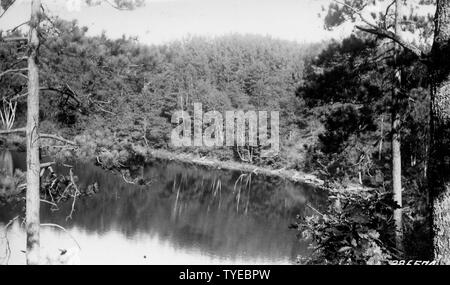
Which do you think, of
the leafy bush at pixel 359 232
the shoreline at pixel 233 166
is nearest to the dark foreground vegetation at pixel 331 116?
the leafy bush at pixel 359 232

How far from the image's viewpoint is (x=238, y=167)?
109 ft

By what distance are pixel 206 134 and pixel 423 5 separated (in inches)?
1131

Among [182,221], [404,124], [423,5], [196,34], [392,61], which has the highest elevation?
[196,34]

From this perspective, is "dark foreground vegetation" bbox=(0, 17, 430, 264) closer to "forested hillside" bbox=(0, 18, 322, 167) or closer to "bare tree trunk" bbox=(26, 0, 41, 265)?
"forested hillside" bbox=(0, 18, 322, 167)

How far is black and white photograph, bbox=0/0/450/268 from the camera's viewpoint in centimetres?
352

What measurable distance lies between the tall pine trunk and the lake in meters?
4.88

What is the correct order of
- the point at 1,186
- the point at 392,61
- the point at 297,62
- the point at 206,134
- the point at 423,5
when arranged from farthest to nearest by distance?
the point at 297,62, the point at 206,134, the point at 423,5, the point at 392,61, the point at 1,186

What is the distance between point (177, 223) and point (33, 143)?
1259 centimetres

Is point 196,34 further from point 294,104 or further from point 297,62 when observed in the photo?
point 294,104

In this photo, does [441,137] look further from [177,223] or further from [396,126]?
[177,223]
